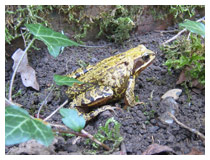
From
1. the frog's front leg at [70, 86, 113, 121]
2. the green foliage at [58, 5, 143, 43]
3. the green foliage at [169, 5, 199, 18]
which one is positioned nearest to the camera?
the frog's front leg at [70, 86, 113, 121]

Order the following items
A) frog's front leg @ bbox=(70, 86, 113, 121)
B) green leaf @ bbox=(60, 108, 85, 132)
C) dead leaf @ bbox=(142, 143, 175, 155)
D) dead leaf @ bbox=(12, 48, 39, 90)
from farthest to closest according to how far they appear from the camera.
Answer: dead leaf @ bbox=(12, 48, 39, 90), frog's front leg @ bbox=(70, 86, 113, 121), dead leaf @ bbox=(142, 143, 175, 155), green leaf @ bbox=(60, 108, 85, 132)

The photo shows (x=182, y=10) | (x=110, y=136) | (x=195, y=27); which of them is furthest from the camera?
(x=182, y=10)

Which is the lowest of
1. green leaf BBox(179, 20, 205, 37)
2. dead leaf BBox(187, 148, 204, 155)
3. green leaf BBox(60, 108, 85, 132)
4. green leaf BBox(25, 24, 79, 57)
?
dead leaf BBox(187, 148, 204, 155)

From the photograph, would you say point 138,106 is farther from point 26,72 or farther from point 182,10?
point 182,10

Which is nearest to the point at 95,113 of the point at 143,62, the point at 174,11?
the point at 143,62

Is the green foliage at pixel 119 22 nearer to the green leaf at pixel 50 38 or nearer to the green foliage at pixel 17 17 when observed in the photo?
the green foliage at pixel 17 17

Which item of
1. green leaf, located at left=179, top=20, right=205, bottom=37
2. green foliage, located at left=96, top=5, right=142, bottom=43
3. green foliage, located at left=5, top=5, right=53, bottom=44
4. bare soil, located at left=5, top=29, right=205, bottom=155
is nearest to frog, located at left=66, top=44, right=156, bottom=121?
bare soil, located at left=5, top=29, right=205, bottom=155

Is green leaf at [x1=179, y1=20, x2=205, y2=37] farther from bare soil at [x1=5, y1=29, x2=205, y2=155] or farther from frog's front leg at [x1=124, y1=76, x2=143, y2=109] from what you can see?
frog's front leg at [x1=124, y1=76, x2=143, y2=109]
